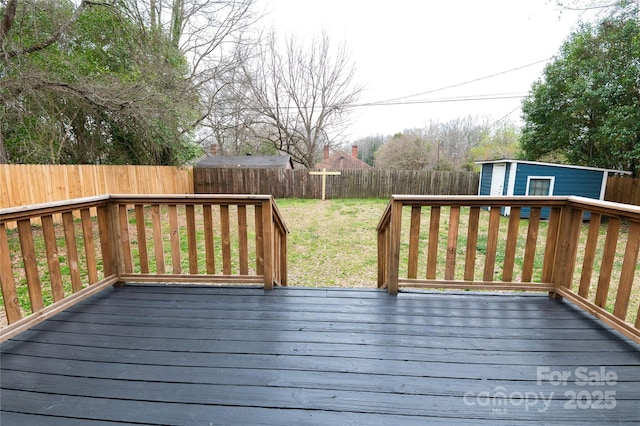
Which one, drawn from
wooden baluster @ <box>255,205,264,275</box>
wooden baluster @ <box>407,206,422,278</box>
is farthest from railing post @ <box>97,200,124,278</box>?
wooden baluster @ <box>407,206,422,278</box>

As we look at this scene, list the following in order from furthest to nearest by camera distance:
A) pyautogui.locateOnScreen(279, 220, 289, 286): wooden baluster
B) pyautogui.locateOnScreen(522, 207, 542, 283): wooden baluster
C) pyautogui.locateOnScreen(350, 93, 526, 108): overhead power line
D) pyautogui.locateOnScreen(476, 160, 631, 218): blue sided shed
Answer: pyautogui.locateOnScreen(350, 93, 526, 108): overhead power line → pyautogui.locateOnScreen(476, 160, 631, 218): blue sided shed → pyautogui.locateOnScreen(279, 220, 289, 286): wooden baluster → pyautogui.locateOnScreen(522, 207, 542, 283): wooden baluster

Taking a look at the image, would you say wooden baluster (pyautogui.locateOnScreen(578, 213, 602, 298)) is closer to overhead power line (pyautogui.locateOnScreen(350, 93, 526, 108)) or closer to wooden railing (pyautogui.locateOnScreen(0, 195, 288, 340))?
wooden railing (pyautogui.locateOnScreen(0, 195, 288, 340))

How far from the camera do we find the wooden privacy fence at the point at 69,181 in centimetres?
526

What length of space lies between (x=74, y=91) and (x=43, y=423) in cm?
655

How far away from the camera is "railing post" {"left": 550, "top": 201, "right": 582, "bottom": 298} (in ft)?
7.08

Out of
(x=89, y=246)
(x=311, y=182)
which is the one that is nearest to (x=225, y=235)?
(x=89, y=246)

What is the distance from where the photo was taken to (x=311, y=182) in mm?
12820

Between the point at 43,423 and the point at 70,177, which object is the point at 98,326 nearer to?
the point at 43,423

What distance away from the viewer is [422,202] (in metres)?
2.26

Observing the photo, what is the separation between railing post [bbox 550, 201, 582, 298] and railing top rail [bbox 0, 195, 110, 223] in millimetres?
3621

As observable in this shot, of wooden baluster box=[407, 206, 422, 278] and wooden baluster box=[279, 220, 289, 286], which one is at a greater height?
wooden baluster box=[407, 206, 422, 278]

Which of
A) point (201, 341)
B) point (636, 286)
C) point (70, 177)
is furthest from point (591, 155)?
point (70, 177)

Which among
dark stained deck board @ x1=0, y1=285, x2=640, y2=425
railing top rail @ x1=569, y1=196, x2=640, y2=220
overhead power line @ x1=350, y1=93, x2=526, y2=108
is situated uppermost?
overhead power line @ x1=350, y1=93, x2=526, y2=108

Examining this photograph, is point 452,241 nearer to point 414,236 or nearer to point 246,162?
point 414,236
